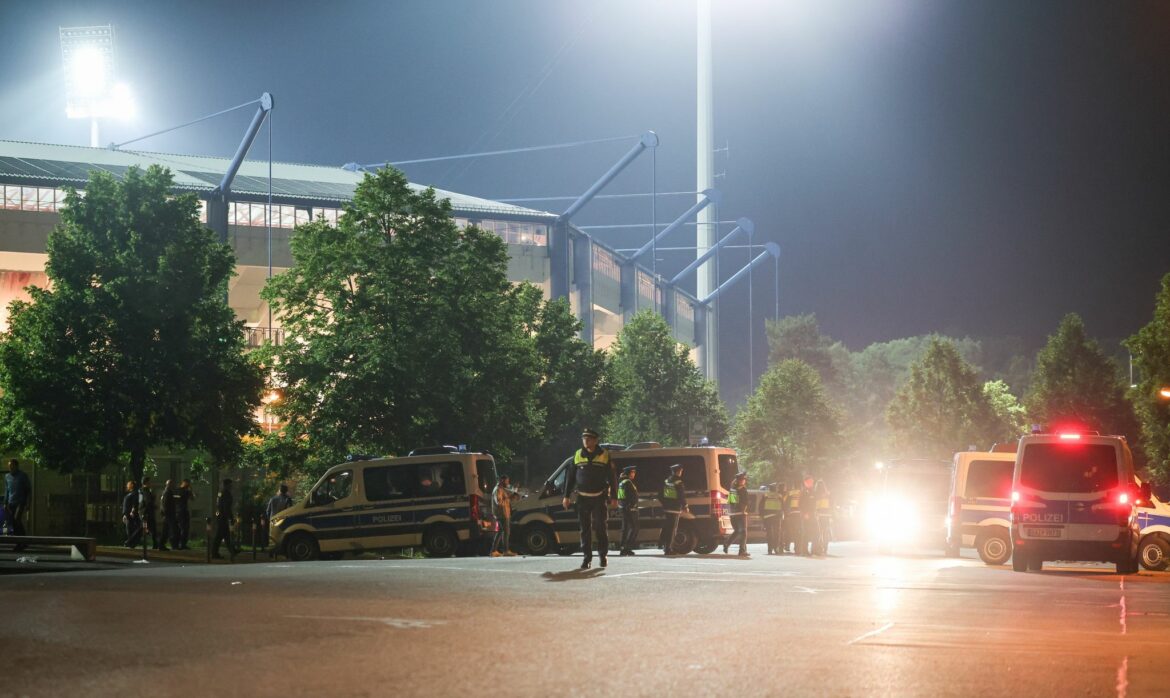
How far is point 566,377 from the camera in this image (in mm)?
58562

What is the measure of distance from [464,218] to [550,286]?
6999mm

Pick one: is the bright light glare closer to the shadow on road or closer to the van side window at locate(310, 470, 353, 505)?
the van side window at locate(310, 470, 353, 505)

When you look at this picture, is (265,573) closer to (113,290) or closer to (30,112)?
(113,290)

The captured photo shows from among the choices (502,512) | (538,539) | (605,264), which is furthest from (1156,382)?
(605,264)

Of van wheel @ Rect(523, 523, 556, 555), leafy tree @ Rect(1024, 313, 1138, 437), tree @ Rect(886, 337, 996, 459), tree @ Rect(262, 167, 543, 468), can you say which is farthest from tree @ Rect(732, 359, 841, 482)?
van wheel @ Rect(523, 523, 556, 555)

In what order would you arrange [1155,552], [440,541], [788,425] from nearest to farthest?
[1155,552] → [440,541] → [788,425]

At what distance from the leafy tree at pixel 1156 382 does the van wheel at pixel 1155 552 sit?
3338 cm

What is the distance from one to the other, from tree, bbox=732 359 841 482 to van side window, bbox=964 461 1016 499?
72380 mm

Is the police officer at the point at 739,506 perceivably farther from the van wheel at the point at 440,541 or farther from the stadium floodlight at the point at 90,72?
the stadium floodlight at the point at 90,72

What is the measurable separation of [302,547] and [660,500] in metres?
7.17

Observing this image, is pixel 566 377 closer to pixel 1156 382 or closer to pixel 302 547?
pixel 1156 382

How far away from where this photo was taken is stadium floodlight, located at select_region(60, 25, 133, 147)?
304 ft

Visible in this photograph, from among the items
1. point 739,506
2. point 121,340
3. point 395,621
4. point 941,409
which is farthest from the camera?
point 941,409

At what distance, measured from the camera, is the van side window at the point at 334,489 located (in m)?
28.1
